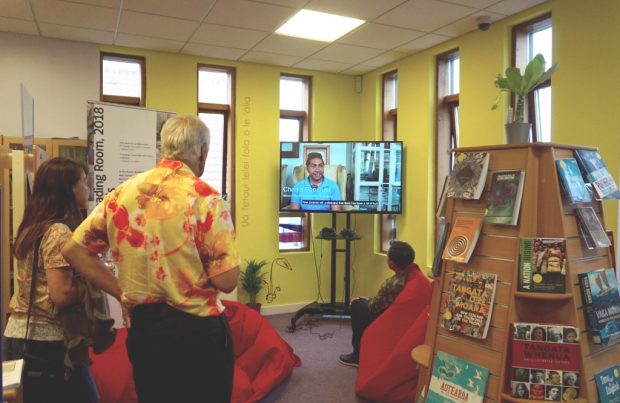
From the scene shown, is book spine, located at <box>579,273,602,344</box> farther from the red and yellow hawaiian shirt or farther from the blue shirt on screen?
the blue shirt on screen

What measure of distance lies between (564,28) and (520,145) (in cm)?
184

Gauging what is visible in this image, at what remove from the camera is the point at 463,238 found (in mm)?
2154

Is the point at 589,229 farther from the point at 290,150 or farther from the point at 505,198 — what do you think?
the point at 290,150

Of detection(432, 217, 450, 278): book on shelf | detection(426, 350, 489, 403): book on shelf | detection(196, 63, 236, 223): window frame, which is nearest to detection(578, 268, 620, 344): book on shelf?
detection(426, 350, 489, 403): book on shelf

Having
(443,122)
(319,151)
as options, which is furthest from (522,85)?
(319,151)

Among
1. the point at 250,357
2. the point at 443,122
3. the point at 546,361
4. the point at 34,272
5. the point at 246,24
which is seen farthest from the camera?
the point at 443,122

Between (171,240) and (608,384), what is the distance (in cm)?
183

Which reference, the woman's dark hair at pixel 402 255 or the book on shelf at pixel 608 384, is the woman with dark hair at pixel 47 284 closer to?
the book on shelf at pixel 608 384

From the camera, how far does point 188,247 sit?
1422 millimetres

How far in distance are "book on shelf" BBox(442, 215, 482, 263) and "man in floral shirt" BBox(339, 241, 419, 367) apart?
3.90 ft

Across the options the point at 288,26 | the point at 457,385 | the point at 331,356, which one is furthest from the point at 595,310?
the point at 288,26

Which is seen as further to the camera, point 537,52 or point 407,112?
point 407,112

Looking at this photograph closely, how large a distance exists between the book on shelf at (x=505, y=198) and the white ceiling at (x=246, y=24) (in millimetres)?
1926

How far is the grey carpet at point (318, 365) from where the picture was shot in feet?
10.9
